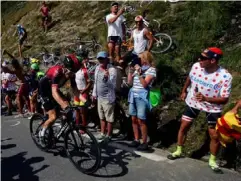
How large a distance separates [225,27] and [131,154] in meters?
6.17

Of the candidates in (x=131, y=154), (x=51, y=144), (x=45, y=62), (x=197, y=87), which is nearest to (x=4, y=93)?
A: (x=45, y=62)

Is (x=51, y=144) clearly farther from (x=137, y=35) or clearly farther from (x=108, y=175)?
(x=137, y=35)

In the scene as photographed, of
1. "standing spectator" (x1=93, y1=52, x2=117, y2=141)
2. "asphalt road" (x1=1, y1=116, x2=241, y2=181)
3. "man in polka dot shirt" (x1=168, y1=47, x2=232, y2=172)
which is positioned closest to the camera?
"man in polka dot shirt" (x1=168, y1=47, x2=232, y2=172)

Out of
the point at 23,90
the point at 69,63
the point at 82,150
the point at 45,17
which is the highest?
the point at 45,17

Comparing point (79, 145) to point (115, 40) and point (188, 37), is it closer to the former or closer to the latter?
point (115, 40)

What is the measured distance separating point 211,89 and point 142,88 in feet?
5.17

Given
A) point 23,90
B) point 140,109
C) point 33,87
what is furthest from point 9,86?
point 140,109

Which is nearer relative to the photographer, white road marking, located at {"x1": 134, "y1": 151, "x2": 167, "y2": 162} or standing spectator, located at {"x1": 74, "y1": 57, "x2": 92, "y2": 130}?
white road marking, located at {"x1": 134, "y1": 151, "x2": 167, "y2": 162}

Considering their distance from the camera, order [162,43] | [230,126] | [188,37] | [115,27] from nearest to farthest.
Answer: [230,126] → [115,27] → [188,37] → [162,43]

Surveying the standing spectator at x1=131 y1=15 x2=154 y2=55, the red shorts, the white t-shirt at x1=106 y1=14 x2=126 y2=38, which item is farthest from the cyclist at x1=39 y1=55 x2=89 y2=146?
the red shorts

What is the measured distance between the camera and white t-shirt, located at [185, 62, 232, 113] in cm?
548

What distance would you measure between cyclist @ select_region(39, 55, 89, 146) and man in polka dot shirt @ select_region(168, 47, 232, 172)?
6.44 feet

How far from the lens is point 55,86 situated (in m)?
6.23

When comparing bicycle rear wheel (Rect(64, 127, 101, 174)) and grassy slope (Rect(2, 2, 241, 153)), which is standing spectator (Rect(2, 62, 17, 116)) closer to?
grassy slope (Rect(2, 2, 241, 153))
